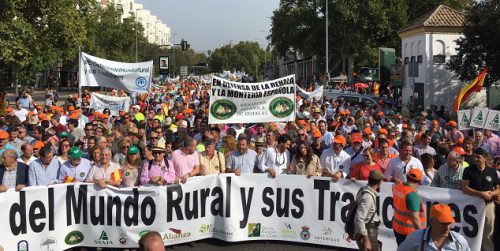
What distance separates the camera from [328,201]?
27.0 ft

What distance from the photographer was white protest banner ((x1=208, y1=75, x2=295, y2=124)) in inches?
431

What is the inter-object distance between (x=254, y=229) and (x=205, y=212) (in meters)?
0.73

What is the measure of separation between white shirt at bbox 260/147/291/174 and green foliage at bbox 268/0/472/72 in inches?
1435

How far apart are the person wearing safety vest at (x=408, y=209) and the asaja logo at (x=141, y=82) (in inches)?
326

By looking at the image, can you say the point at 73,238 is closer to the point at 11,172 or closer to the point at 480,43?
the point at 11,172

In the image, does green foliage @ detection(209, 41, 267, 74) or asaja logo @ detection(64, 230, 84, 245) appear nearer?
asaja logo @ detection(64, 230, 84, 245)

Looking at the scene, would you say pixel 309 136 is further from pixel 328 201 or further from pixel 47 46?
pixel 47 46

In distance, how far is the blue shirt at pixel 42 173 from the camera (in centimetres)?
790

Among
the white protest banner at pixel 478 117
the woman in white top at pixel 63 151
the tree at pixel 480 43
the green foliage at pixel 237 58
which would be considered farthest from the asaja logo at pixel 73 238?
the green foliage at pixel 237 58

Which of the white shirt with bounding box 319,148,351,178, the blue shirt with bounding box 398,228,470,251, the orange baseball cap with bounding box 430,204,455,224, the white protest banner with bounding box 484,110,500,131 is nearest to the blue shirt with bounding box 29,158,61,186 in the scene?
the white shirt with bounding box 319,148,351,178

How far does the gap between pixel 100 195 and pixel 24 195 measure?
37.5 inches

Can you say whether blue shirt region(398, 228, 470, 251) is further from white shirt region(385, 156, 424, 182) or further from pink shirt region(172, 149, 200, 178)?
pink shirt region(172, 149, 200, 178)

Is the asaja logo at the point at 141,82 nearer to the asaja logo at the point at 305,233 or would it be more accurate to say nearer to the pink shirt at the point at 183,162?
the pink shirt at the point at 183,162

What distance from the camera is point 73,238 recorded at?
7828 mm
